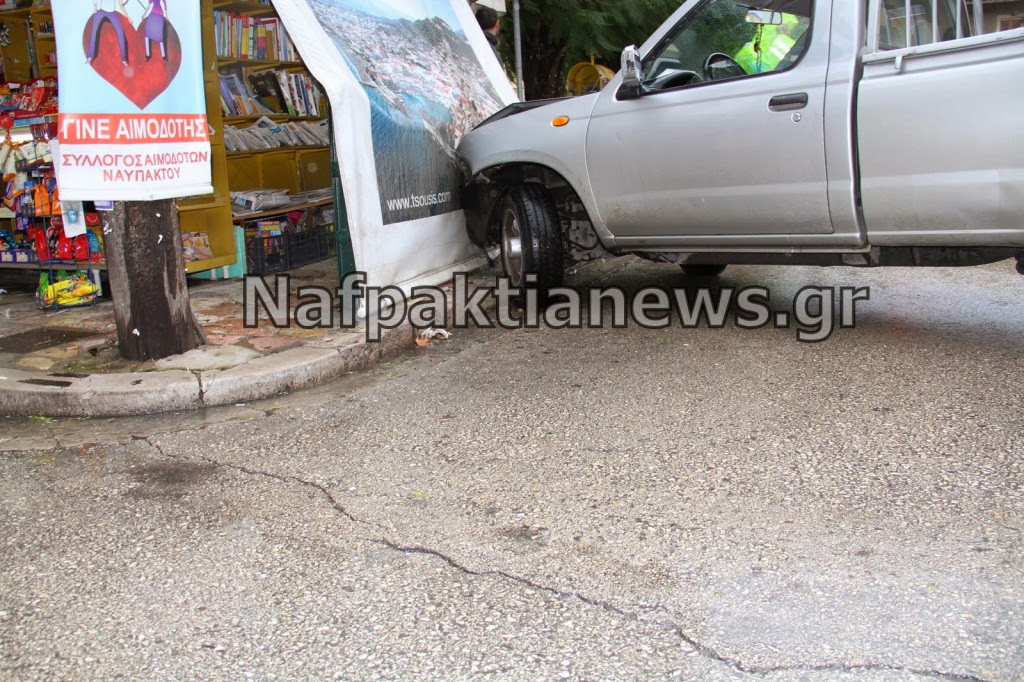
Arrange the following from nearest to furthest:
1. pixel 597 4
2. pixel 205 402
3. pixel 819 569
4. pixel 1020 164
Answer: pixel 819 569 < pixel 1020 164 < pixel 205 402 < pixel 597 4

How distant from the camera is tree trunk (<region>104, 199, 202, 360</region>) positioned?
4.89 metres

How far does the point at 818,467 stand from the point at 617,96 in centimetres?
293

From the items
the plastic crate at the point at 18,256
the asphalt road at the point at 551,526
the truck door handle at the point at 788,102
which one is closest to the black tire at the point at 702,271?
the asphalt road at the point at 551,526

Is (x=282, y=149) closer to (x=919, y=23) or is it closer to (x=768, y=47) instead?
(x=768, y=47)

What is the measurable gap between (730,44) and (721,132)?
2.19 ft

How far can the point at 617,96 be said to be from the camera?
18.4 feet

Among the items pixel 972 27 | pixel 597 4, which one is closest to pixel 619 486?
pixel 972 27

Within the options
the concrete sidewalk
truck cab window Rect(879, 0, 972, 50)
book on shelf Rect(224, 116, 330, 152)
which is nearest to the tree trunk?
the concrete sidewalk

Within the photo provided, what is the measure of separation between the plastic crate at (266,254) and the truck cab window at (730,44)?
145 inches

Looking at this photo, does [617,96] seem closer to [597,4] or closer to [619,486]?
[619,486]

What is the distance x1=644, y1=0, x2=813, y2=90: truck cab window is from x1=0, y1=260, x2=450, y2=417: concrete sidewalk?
229 cm

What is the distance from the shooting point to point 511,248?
648 cm

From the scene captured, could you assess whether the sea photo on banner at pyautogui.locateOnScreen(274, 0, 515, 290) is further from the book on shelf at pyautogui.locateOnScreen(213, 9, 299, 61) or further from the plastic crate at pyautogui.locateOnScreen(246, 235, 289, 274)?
the plastic crate at pyautogui.locateOnScreen(246, 235, 289, 274)

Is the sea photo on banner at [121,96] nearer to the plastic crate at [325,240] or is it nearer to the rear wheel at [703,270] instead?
the plastic crate at [325,240]
